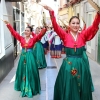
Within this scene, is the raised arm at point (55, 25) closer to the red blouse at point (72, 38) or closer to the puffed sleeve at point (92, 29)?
the red blouse at point (72, 38)

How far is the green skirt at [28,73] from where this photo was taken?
5.27 meters

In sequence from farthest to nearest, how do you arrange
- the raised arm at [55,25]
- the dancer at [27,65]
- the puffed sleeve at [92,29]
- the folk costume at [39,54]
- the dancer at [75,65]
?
1. the folk costume at [39,54]
2. the dancer at [27,65]
3. the dancer at [75,65]
4. the raised arm at [55,25]
5. the puffed sleeve at [92,29]

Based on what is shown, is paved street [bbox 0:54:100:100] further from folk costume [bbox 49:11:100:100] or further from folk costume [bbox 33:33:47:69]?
folk costume [bbox 49:11:100:100]

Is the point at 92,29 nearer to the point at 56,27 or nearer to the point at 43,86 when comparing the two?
the point at 56,27

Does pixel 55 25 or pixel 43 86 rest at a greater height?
pixel 55 25

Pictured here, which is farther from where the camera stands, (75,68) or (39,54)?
(39,54)

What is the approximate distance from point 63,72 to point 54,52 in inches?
331

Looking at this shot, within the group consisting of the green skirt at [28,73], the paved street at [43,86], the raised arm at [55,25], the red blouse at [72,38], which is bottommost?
the paved street at [43,86]

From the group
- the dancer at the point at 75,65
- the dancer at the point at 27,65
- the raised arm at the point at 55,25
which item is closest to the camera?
the raised arm at the point at 55,25

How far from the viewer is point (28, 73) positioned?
5.29 m

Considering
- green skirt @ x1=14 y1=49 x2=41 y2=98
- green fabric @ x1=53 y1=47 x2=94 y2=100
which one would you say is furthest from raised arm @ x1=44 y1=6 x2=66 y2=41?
green skirt @ x1=14 y1=49 x2=41 y2=98

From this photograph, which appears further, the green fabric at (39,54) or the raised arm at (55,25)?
the green fabric at (39,54)

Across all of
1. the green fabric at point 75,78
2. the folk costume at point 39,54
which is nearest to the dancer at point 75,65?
the green fabric at point 75,78

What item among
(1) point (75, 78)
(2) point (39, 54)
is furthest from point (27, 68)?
(2) point (39, 54)
